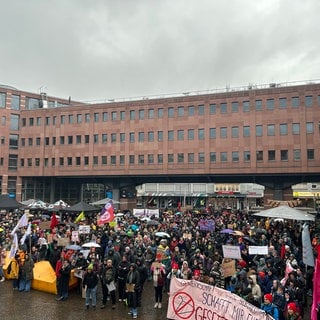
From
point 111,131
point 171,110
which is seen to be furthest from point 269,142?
point 111,131

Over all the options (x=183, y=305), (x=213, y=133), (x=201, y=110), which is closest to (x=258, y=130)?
(x=213, y=133)

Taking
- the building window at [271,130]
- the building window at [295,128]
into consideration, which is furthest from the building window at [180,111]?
the building window at [295,128]

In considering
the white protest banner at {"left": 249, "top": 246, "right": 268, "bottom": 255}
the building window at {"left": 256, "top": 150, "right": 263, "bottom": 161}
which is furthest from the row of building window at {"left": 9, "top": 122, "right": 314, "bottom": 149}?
the white protest banner at {"left": 249, "top": 246, "right": 268, "bottom": 255}

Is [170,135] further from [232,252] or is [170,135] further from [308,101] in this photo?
[232,252]

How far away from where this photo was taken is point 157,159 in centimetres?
4959

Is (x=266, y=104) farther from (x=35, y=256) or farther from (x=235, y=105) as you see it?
(x=35, y=256)

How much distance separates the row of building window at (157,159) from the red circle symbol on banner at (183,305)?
37374 millimetres

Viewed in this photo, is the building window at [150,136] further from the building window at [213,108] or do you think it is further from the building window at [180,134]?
the building window at [213,108]

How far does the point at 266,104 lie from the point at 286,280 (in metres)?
37.2

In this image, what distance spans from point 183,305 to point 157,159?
4034 cm

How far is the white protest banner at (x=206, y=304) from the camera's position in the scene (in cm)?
800

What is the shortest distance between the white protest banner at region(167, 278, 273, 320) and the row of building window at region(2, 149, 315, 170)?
123ft

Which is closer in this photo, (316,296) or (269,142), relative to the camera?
(316,296)

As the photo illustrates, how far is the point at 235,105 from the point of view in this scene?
46.3m
